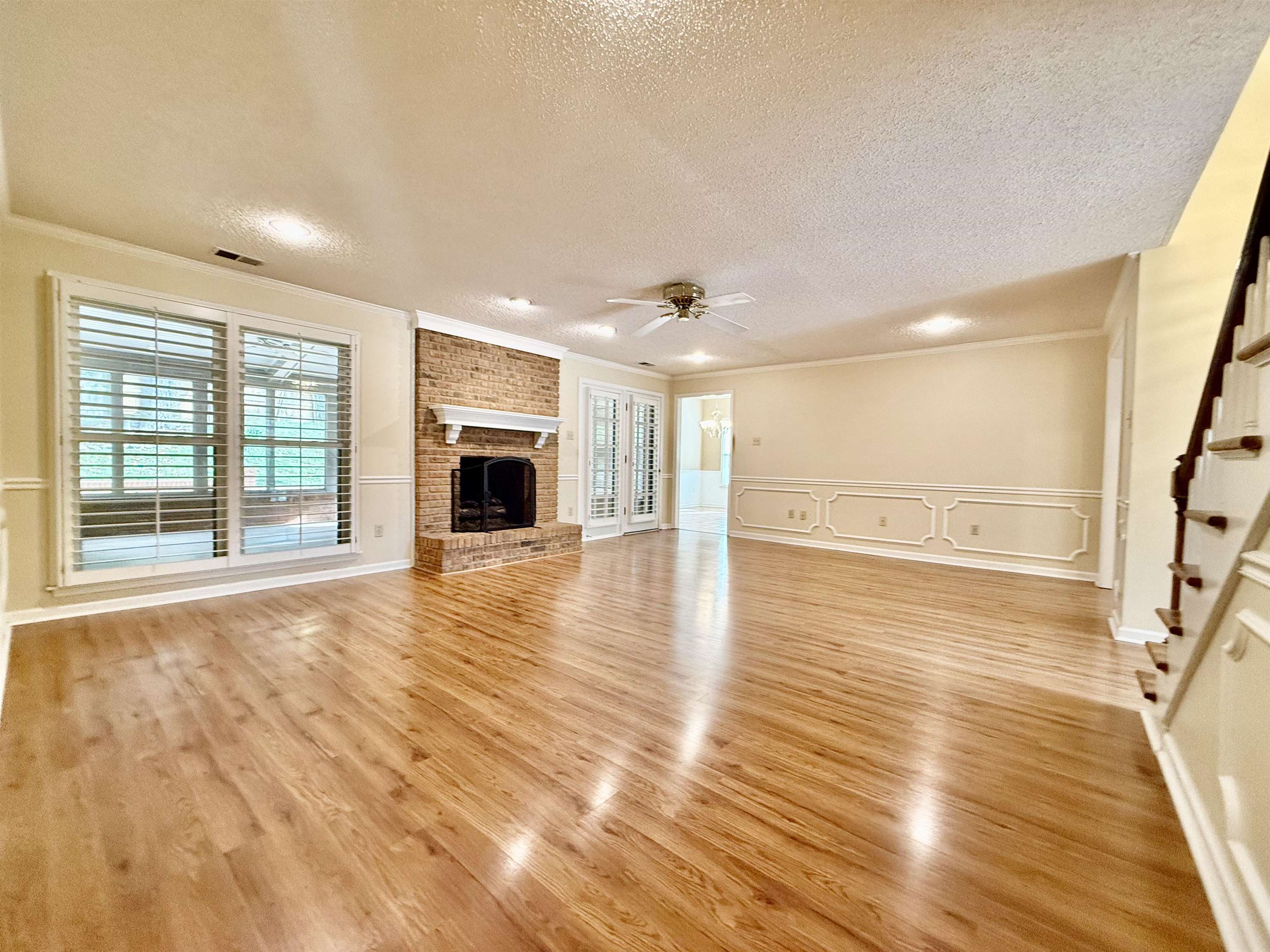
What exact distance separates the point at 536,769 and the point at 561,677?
2.50ft

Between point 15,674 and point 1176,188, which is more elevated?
point 1176,188

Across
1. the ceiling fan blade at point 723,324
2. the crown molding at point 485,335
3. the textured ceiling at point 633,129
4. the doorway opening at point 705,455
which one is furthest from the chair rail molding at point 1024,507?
the doorway opening at point 705,455

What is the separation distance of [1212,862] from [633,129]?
10.1ft

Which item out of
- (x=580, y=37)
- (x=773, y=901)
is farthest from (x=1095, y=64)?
(x=773, y=901)

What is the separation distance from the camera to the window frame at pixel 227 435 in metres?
3.26

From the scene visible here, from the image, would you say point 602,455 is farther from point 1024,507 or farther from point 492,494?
point 1024,507

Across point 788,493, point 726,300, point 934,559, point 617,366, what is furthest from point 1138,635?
point 617,366

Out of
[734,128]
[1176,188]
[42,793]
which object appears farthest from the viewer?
[1176,188]

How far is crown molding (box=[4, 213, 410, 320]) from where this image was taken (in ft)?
10.4

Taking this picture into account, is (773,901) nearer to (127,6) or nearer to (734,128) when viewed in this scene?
(734,128)

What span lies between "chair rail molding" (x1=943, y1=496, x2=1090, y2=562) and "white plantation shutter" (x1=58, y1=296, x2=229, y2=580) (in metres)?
7.18

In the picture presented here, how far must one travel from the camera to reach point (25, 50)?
5.87ft

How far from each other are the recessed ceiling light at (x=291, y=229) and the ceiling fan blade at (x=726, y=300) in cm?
275

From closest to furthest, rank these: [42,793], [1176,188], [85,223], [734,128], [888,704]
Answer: [42,793] → [734,128] → [888,704] → [1176,188] → [85,223]
